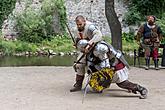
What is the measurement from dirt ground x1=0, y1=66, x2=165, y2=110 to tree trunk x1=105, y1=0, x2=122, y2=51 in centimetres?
322

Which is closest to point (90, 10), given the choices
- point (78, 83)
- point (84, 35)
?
point (78, 83)

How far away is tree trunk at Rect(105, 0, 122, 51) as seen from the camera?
13281mm

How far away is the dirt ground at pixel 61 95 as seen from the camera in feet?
22.1

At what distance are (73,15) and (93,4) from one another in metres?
1.38

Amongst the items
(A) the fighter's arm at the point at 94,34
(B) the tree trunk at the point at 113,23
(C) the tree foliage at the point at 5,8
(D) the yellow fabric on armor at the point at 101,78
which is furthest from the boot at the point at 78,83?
(C) the tree foliage at the point at 5,8

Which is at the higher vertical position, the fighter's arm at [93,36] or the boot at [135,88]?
the fighter's arm at [93,36]

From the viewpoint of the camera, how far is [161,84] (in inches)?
353

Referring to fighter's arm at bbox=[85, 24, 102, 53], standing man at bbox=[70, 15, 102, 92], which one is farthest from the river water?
fighter's arm at bbox=[85, 24, 102, 53]

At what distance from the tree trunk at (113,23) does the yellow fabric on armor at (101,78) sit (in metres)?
6.01

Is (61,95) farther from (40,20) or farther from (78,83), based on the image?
(40,20)

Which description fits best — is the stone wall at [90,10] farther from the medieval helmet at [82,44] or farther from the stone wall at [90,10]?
the medieval helmet at [82,44]

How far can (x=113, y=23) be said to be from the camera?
44.3ft

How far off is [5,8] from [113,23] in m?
10.4

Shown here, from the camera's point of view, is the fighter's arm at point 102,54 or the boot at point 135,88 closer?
the fighter's arm at point 102,54
